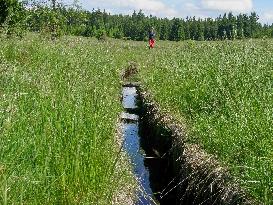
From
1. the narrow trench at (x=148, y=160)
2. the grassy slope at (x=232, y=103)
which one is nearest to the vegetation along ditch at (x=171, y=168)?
the narrow trench at (x=148, y=160)

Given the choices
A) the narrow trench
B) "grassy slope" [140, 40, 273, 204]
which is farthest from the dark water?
"grassy slope" [140, 40, 273, 204]

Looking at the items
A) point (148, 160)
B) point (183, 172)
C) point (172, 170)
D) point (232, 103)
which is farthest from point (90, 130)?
point (148, 160)

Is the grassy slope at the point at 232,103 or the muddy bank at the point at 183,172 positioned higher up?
the grassy slope at the point at 232,103

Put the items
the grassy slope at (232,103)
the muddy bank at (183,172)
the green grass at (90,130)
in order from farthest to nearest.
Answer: the muddy bank at (183,172)
the grassy slope at (232,103)
the green grass at (90,130)

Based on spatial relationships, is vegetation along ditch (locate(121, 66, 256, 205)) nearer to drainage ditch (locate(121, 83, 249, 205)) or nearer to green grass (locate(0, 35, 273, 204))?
drainage ditch (locate(121, 83, 249, 205))

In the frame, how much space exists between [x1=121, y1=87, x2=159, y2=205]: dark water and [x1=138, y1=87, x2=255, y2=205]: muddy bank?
146mm

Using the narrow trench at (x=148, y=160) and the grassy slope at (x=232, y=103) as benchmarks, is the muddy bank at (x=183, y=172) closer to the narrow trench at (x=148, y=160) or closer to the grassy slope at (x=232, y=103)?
the narrow trench at (x=148, y=160)

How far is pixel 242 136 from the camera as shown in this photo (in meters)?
5.73

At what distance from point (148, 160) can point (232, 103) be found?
3.14m

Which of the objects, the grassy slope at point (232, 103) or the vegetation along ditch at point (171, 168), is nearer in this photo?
the grassy slope at point (232, 103)

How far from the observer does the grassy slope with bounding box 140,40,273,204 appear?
201 inches

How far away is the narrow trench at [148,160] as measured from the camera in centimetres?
731

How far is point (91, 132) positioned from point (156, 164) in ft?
13.9

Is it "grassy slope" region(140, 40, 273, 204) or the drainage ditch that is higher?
"grassy slope" region(140, 40, 273, 204)
